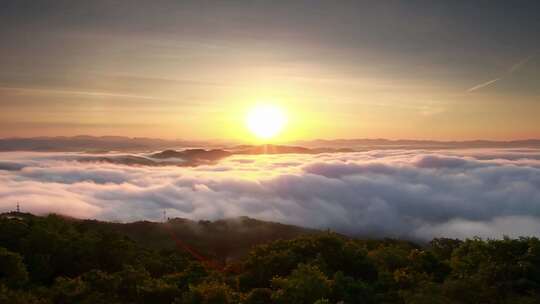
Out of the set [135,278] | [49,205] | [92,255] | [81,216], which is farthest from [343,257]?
[49,205]

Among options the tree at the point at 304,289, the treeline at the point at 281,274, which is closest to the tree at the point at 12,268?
the treeline at the point at 281,274

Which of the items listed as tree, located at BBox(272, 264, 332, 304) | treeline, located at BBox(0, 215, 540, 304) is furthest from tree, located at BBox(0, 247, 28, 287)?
tree, located at BBox(272, 264, 332, 304)

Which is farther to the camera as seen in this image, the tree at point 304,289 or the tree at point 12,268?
the tree at point 12,268

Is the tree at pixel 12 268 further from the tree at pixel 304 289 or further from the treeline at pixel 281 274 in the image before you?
the tree at pixel 304 289

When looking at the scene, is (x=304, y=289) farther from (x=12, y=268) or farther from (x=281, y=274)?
(x=12, y=268)

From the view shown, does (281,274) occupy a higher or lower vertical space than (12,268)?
lower

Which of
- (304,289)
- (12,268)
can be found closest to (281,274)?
(304,289)

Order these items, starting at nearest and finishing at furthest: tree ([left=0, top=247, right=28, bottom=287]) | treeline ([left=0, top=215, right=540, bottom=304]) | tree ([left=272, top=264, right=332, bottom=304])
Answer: tree ([left=272, top=264, right=332, bottom=304]) → treeline ([left=0, top=215, right=540, bottom=304]) → tree ([left=0, top=247, right=28, bottom=287])

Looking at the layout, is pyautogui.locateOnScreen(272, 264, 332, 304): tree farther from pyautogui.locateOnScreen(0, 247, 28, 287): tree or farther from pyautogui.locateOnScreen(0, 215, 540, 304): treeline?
pyautogui.locateOnScreen(0, 247, 28, 287): tree

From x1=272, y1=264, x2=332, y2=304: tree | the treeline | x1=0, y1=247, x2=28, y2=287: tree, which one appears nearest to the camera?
x1=272, y1=264, x2=332, y2=304: tree
